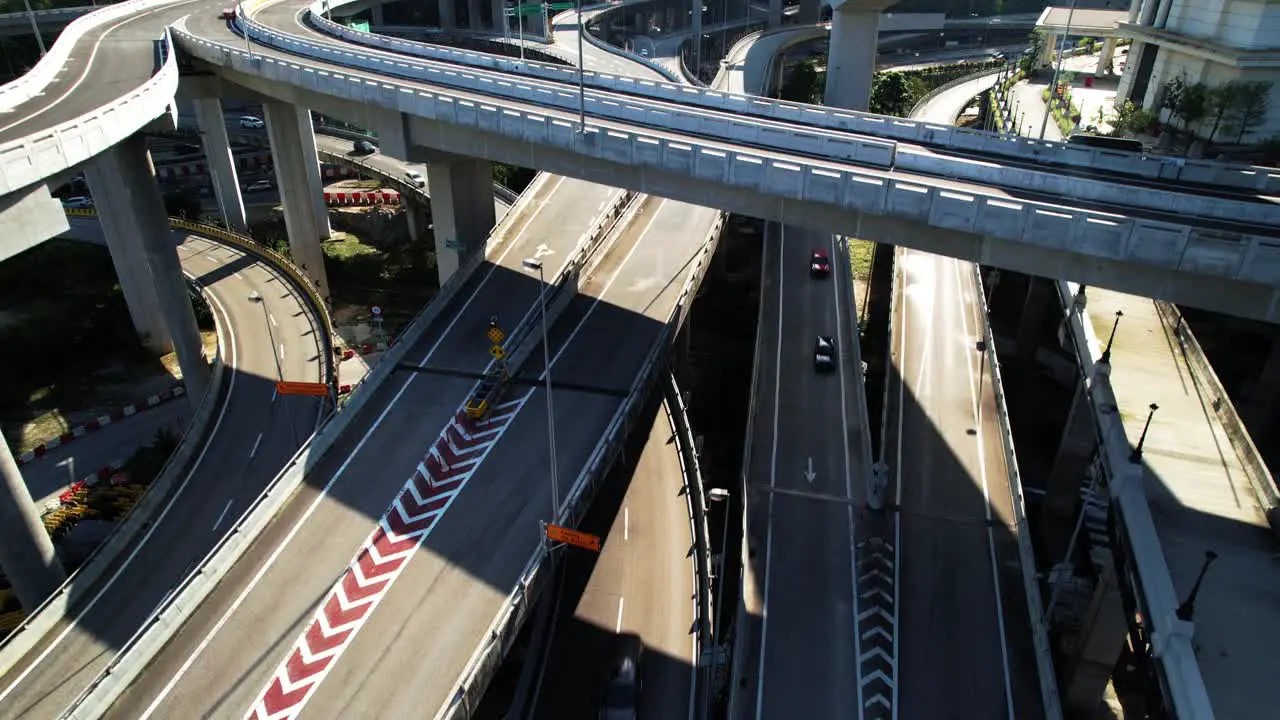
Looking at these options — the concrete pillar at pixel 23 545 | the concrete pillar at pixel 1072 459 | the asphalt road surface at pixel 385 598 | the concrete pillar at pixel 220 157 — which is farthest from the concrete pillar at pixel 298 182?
the concrete pillar at pixel 1072 459

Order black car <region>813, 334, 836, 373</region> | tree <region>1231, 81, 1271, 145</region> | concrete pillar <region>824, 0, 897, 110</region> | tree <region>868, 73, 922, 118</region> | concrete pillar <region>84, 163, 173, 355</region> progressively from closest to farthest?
1. black car <region>813, 334, 836, 373</region>
2. concrete pillar <region>84, 163, 173, 355</region>
3. tree <region>1231, 81, 1271, 145</region>
4. concrete pillar <region>824, 0, 897, 110</region>
5. tree <region>868, 73, 922, 118</region>

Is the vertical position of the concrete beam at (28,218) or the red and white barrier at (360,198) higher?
the concrete beam at (28,218)

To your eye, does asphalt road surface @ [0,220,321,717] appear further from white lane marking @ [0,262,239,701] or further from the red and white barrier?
the red and white barrier

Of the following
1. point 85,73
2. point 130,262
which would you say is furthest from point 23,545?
point 85,73

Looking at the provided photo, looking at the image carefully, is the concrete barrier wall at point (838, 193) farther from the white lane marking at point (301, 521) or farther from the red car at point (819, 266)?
the red car at point (819, 266)

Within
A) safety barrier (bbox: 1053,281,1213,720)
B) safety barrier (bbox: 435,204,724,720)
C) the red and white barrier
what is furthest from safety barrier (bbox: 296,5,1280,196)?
the red and white barrier

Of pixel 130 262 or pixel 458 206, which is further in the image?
pixel 130 262

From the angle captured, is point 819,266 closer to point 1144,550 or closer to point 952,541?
point 952,541
